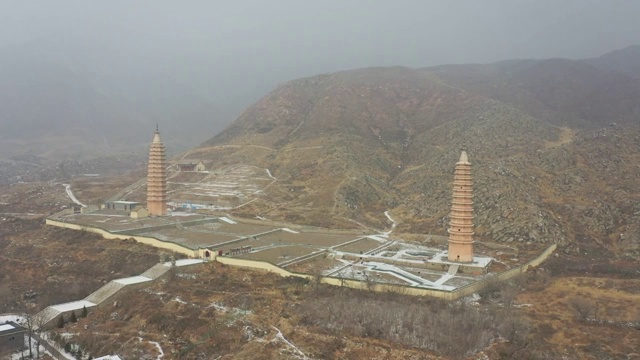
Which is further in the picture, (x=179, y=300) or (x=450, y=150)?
(x=450, y=150)

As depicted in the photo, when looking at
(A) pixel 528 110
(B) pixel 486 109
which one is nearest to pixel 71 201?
(B) pixel 486 109

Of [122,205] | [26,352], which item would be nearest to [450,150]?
[122,205]

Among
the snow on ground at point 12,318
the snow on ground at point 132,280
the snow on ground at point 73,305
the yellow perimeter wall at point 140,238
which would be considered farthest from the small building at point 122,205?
the snow on ground at point 73,305

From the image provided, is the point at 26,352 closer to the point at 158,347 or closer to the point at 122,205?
the point at 158,347

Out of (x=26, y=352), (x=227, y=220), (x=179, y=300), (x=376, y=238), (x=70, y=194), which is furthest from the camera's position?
(x=70, y=194)

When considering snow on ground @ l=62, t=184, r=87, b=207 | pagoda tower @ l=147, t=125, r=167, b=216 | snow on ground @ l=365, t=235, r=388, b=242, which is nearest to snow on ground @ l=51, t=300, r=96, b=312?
pagoda tower @ l=147, t=125, r=167, b=216

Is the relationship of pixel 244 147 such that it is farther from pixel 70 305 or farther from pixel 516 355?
pixel 516 355
